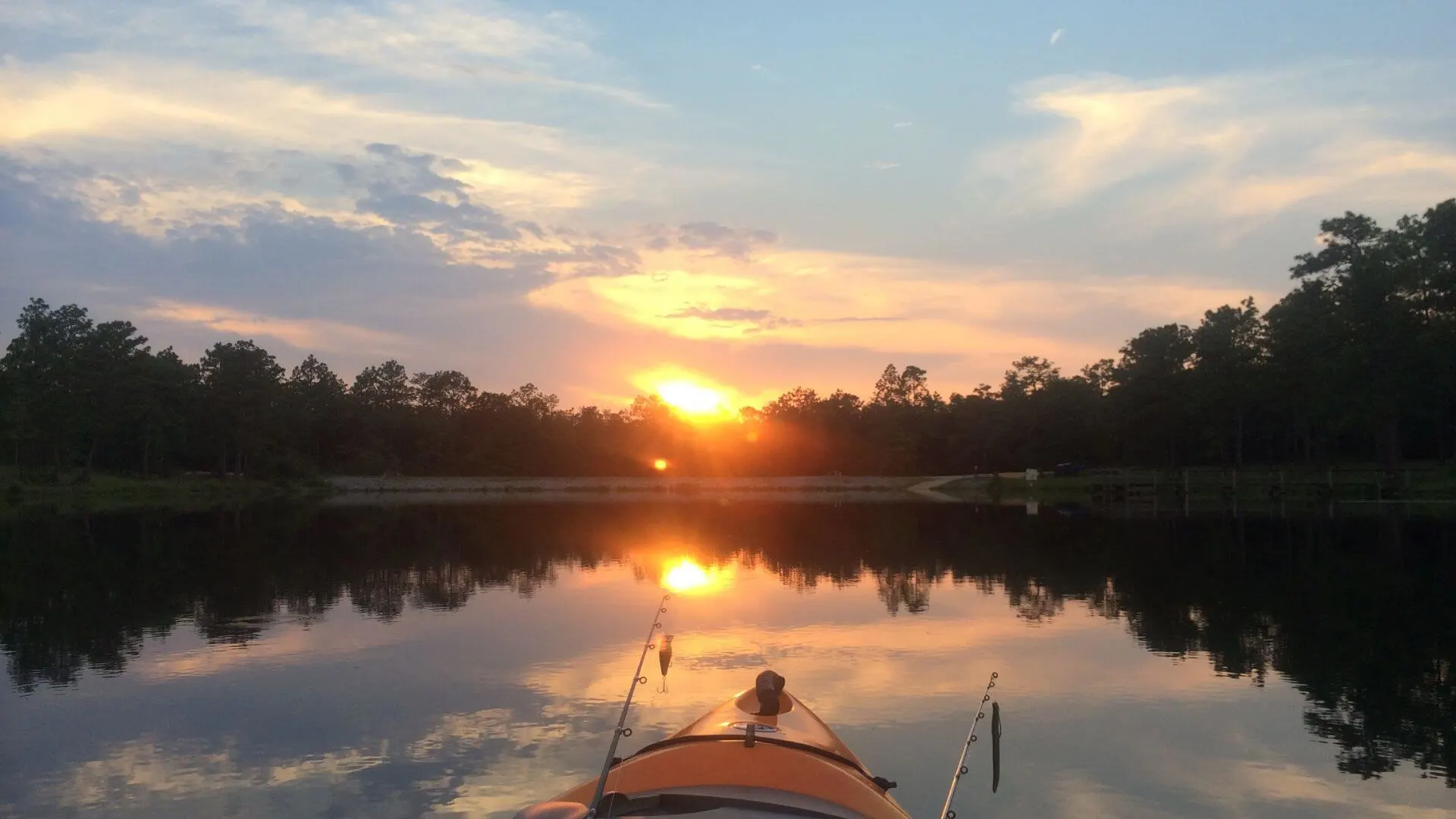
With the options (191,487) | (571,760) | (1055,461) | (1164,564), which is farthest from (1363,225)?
(191,487)

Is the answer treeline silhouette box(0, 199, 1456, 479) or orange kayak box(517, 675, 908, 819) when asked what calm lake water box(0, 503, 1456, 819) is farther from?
treeline silhouette box(0, 199, 1456, 479)

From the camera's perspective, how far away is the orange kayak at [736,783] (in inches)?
262

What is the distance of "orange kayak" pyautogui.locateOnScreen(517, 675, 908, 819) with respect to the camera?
6.65 m

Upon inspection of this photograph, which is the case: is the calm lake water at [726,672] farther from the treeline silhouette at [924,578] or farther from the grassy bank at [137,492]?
the grassy bank at [137,492]

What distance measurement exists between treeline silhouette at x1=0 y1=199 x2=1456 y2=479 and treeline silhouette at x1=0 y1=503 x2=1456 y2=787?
1828 cm

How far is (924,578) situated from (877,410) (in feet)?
293

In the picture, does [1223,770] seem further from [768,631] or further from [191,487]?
[191,487]

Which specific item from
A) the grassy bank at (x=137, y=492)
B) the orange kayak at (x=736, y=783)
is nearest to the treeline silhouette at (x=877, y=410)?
the grassy bank at (x=137, y=492)

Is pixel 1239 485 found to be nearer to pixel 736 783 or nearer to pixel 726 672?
pixel 726 672

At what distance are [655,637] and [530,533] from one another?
2481 cm

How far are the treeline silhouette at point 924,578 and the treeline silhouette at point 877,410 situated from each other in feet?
60.0

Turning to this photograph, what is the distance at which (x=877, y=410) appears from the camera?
113 m

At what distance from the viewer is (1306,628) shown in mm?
17609

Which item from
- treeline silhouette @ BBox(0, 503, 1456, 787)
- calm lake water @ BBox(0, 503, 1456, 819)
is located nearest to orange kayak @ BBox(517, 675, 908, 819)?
calm lake water @ BBox(0, 503, 1456, 819)
